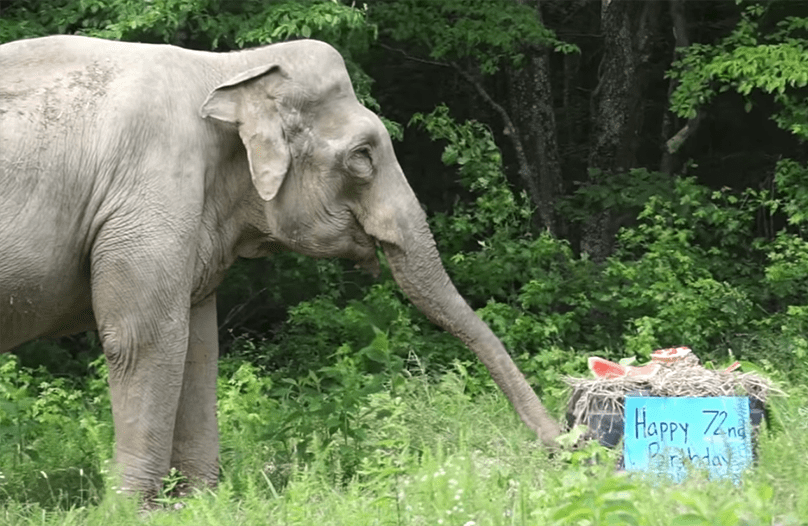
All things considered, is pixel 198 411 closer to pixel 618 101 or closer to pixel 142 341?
pixel 142 341

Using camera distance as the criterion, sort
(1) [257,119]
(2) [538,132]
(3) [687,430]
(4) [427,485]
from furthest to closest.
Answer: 1. (2) [538,132]
2. (3) [687,430]
3. (1) [257,119]
4. (4) [427,485]

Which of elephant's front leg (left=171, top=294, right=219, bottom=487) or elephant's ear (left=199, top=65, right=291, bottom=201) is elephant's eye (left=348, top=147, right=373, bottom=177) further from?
elephant's front leg (left=171, top=294, right=219, bottom=487)

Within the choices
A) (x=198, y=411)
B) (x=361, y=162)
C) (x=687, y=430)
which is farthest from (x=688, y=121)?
(x=198, y=411)

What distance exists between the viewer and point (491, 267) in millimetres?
11508

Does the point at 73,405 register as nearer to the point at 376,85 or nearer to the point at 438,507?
the point at 438,507

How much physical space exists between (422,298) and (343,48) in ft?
13.3

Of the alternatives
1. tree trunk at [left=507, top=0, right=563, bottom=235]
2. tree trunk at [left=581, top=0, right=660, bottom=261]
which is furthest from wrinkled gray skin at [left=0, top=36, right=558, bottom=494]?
tree trunk at [left=507, top=0, right=563, bottom=235]

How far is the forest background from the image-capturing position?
8391mm

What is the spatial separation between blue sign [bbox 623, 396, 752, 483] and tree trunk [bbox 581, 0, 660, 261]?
21.3ft

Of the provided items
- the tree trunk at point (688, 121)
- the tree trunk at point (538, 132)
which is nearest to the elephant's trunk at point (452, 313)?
the tree trunk at point (538, 132)

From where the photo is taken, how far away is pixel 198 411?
696 centimetres

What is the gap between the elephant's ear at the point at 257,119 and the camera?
634cm

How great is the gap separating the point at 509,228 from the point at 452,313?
5.24 m

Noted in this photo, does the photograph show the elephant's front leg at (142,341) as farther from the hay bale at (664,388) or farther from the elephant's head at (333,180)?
the hay bale at (664,388)
